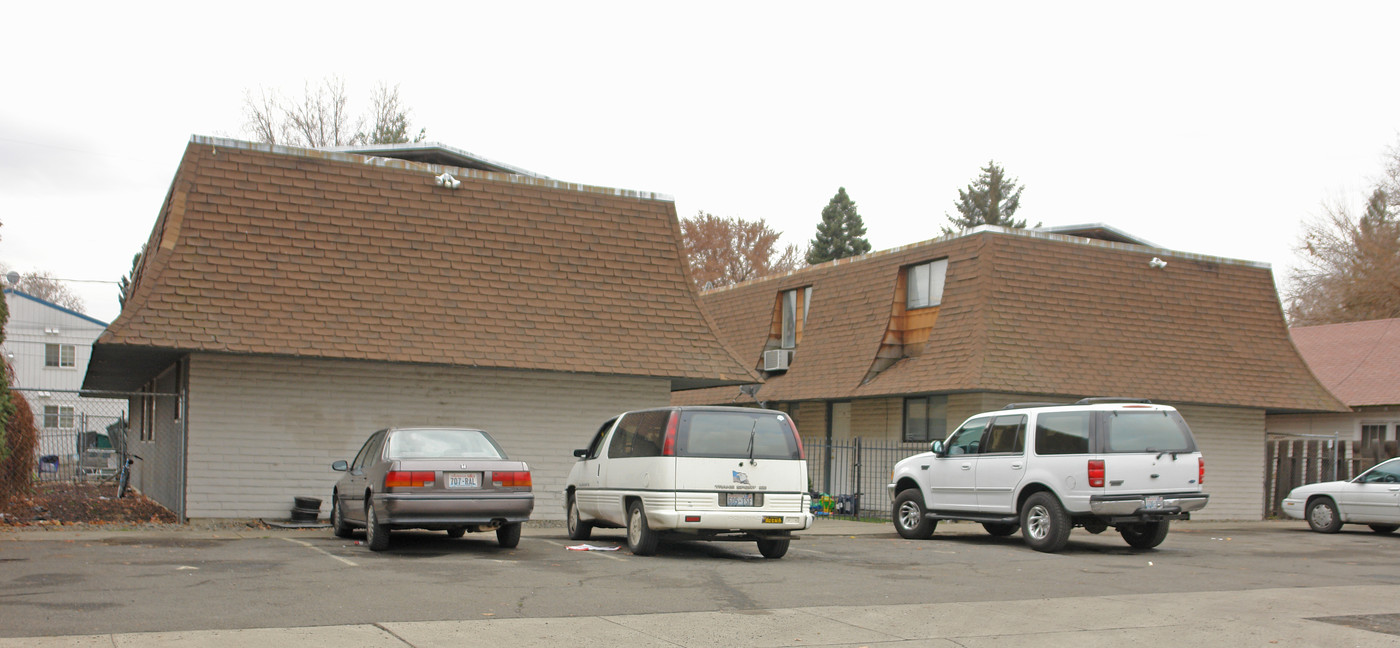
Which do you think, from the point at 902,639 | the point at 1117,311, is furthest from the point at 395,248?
the point at 1117,311

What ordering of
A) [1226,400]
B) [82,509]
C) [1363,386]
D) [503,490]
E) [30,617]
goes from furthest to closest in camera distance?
A: [1363,386] → [1226,400] → [82,509] → [503,490] → [30,617]

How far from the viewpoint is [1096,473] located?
49.3 ft

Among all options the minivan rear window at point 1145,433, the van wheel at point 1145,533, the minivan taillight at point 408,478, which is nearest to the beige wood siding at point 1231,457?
the van wheel at point 1145,533

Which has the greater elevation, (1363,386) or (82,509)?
(1363,386)

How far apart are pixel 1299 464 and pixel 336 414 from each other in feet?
68.4

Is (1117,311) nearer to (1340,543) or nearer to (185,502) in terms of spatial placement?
(1340,543)

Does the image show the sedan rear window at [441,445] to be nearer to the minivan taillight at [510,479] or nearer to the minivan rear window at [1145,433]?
the minivan taillight at [510,479]

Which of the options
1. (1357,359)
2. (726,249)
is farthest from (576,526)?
(726,249)

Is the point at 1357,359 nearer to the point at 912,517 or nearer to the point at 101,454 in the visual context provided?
the point at 912,517

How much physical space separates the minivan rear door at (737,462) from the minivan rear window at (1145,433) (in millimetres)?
4350

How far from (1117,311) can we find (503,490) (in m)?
15.6

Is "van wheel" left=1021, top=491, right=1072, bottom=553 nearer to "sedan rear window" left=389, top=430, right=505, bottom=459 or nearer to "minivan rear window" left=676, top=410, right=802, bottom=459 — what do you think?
"minivan rear window" left=676, top=410, right=802, bottom=459

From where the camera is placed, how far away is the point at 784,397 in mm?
27062

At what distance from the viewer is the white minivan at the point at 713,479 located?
13266 mm
